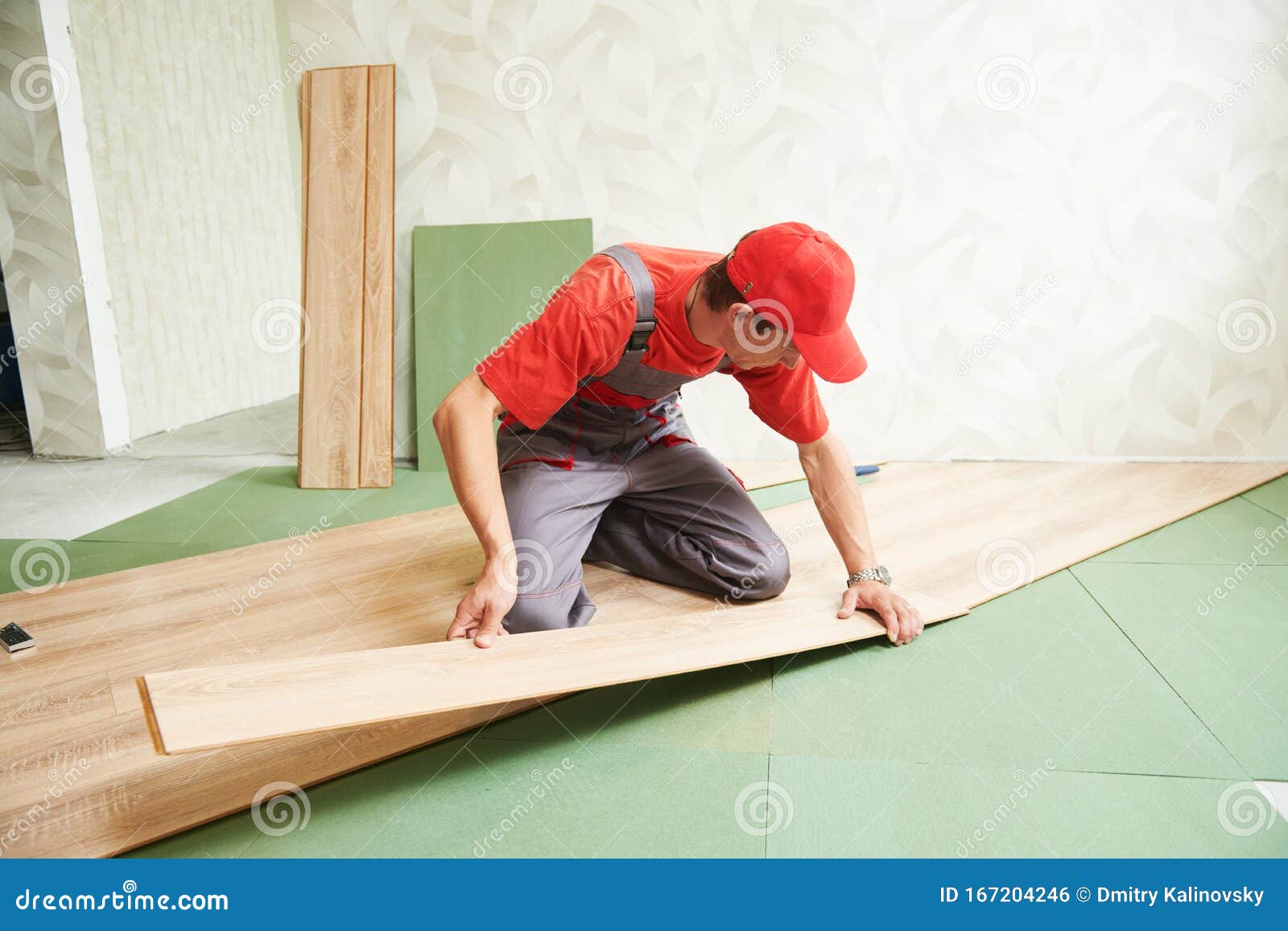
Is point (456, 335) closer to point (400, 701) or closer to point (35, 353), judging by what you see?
point (35, 353)

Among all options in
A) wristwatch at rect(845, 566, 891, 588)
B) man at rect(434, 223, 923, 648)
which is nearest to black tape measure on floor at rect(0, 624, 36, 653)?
man at rect(434, 223, 923, 648)

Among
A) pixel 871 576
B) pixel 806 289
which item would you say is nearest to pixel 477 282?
pixel 871 576

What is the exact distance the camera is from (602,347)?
73.6 inches

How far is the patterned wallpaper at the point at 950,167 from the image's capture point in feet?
12.2

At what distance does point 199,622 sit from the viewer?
2289mm

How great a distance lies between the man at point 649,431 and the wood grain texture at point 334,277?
1751mm

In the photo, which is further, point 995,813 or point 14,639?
point 14,639

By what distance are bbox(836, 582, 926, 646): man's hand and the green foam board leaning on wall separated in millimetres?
2269

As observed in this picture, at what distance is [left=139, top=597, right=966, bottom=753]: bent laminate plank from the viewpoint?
147 centimetres

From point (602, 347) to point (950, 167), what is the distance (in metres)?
2.65

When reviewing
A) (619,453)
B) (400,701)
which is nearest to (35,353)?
(619,453)

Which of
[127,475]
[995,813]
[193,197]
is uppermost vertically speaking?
[995,813]

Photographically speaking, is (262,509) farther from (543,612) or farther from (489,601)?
(489,601)

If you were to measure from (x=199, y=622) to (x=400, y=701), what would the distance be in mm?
1023
